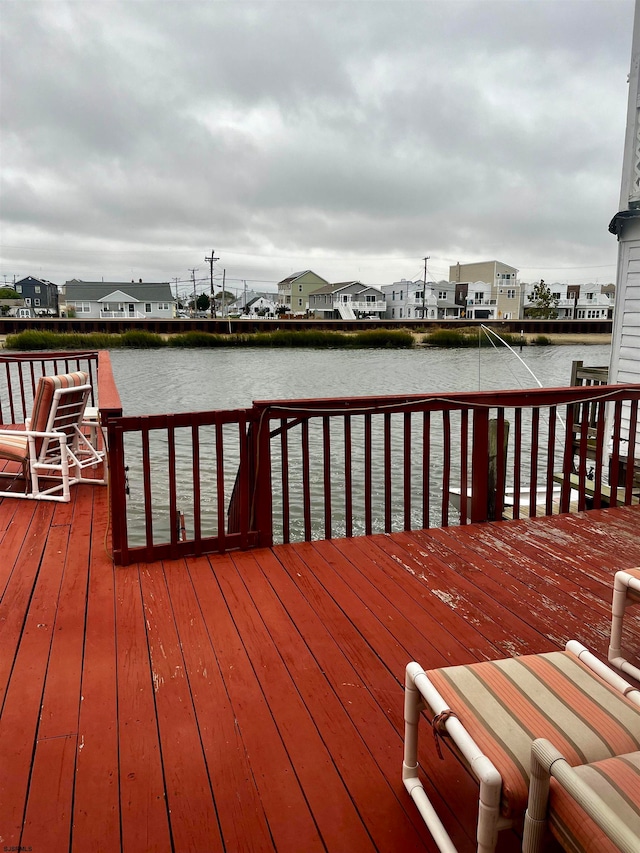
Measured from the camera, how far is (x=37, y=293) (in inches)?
3059

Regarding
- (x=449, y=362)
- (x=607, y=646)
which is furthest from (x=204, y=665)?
(x=449, y=362)

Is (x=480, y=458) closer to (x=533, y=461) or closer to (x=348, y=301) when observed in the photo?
(x=533, y=461)

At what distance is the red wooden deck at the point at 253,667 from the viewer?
158cm

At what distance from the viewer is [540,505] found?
25.8 ft

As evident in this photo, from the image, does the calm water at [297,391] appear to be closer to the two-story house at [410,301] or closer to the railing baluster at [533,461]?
the railing baluster at [533,461]

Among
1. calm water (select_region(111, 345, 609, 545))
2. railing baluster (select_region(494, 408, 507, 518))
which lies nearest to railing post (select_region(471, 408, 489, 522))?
railing baluster (select_region(494, 408, 507, 518))

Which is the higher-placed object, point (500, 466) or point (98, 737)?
point (500, 466)

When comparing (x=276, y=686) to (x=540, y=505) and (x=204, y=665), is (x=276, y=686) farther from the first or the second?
(x=540, y=505)

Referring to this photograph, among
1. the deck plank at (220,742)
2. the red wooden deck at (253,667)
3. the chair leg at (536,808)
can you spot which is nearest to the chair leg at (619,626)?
the red wooden deck at (253,667)

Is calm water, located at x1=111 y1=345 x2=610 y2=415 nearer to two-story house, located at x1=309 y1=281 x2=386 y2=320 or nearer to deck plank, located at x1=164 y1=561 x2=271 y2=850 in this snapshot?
deck plank, located at x1=164 y1=561 x2=271 y2=850

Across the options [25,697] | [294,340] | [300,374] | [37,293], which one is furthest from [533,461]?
[37,293]

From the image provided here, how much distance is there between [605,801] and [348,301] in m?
67.9

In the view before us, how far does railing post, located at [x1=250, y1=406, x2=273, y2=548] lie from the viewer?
10.9 ft

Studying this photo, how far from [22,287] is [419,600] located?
284 feet
